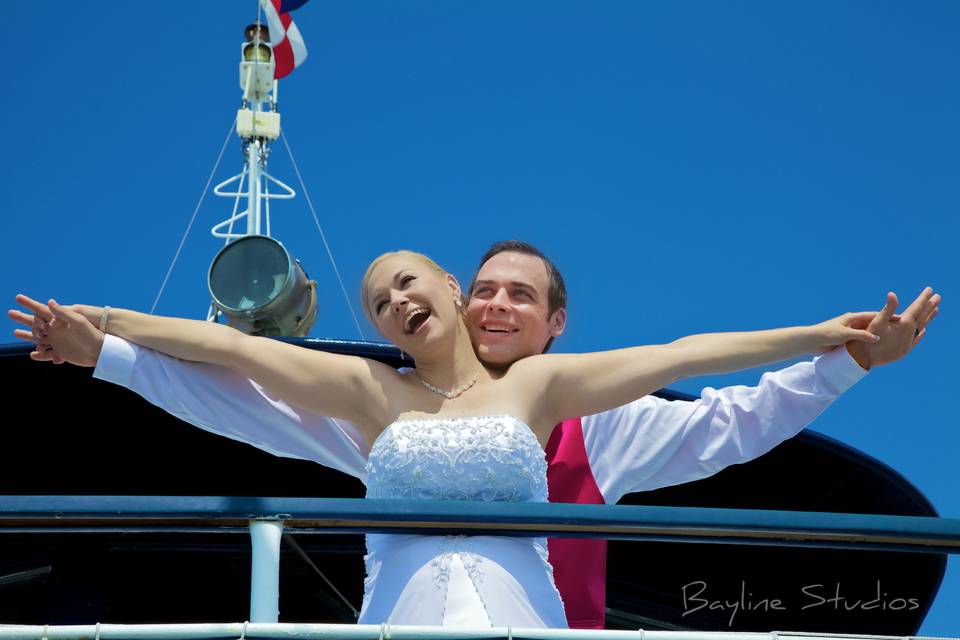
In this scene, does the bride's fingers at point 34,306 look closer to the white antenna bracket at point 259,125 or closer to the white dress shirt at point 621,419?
the white dress shirt at point 621,419

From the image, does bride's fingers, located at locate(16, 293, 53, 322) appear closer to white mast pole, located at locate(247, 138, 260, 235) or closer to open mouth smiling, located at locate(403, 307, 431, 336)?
open mouth smiling, located at locate(403, 307, 431, 336)

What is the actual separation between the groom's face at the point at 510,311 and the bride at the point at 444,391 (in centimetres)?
8

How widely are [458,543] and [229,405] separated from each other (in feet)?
2.39

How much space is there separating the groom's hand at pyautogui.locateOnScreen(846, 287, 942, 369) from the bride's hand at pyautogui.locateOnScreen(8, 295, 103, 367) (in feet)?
6.54

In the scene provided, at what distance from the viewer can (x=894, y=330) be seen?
3.48m

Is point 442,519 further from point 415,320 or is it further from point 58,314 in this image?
point 58,314

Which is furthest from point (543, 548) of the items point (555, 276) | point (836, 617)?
point (836, 617)

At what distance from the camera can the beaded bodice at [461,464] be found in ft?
9.99

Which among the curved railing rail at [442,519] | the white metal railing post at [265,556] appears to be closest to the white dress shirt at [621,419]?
the curved railing rail at [442,519]

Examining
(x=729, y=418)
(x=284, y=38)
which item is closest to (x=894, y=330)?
(x=729, y=418)

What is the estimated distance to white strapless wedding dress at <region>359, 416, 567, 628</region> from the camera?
2938mm

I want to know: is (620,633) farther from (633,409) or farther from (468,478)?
(633,409)

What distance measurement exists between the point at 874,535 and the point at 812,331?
2.73 ft

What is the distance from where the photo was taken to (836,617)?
590 cm
